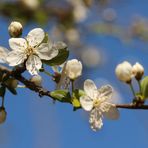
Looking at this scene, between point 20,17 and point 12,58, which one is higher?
point 20,17

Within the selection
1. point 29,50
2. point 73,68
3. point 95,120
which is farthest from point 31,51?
point 95,120

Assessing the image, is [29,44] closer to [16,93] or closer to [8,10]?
[16,93]

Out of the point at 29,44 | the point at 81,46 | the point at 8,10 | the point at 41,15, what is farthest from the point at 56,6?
the point at 29,44

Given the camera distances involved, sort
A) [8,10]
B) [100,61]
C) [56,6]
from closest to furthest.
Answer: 1. [8,10]
2. [56,6]
3. [100,61]

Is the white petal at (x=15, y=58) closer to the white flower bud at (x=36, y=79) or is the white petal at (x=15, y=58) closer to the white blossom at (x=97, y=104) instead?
the white flower bud at (x=36, y=79)

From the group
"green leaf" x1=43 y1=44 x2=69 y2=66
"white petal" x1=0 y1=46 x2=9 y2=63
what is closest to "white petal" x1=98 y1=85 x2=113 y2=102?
"green leaf" x1=43 y1=44 x2=69 y2=66

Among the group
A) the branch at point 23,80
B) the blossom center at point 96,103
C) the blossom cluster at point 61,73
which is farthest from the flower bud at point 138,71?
the branch at point 23,80

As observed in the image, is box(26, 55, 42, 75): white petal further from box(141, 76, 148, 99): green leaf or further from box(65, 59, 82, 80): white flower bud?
box(141, 76, 148, 99): green leaf
